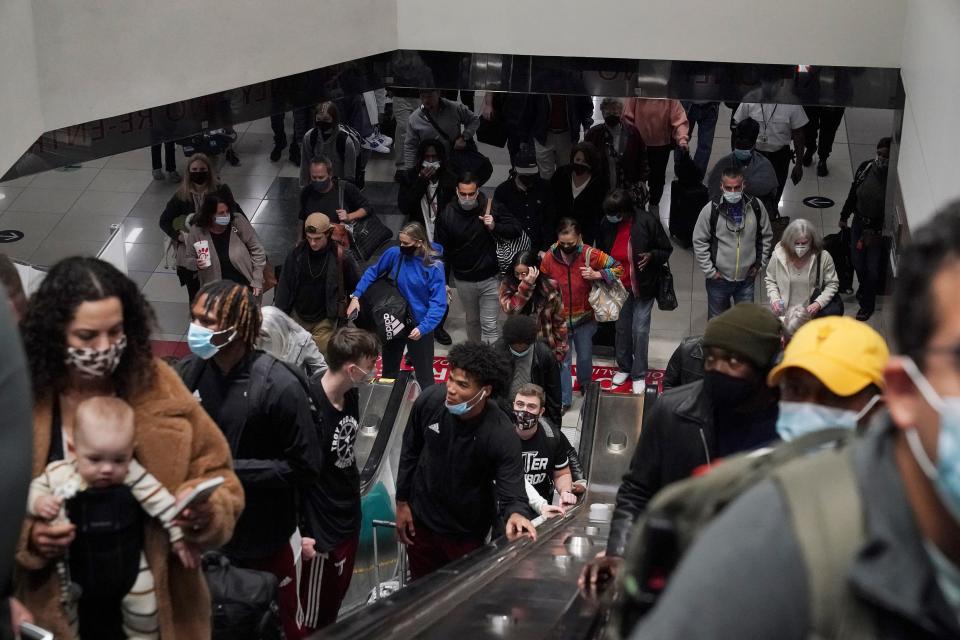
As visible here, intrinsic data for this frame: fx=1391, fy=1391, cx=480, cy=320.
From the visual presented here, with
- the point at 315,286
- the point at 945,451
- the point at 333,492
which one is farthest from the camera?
the point at 315,286

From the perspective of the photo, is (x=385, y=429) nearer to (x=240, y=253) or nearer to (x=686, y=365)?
(x=686, y=365)

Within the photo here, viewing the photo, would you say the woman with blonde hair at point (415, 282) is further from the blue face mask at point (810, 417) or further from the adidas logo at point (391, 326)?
the blue face mask at point (810, 417)

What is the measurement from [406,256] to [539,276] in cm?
97

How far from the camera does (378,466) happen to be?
743 cm

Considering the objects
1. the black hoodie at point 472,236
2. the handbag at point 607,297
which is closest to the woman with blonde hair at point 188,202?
the black hoodie at point 472,236

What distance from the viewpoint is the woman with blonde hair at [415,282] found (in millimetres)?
9977

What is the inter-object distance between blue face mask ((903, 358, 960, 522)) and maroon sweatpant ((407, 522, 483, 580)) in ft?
14.8

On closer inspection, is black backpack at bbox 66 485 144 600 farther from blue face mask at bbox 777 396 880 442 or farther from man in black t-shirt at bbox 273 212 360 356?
man in black t-shirt at bbox 273 212 360 356

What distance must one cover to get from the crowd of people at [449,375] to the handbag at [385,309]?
18 millimetres

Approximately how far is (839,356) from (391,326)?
7.00 metres

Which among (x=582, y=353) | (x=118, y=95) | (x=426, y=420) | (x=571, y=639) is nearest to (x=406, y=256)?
(x=582, y=353)

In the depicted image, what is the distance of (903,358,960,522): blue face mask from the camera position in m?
1.54

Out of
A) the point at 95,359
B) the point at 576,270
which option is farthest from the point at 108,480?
the point at 576,270

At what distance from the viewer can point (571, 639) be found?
3396 mm
